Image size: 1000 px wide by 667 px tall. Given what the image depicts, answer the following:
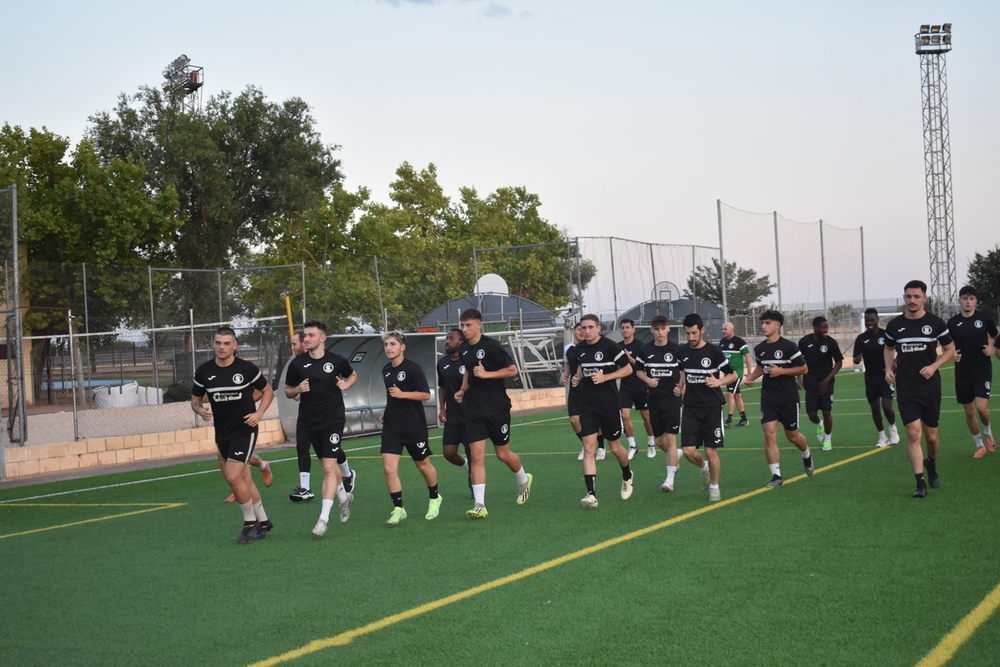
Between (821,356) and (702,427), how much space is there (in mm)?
5255

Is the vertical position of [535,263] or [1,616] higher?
[535,263]

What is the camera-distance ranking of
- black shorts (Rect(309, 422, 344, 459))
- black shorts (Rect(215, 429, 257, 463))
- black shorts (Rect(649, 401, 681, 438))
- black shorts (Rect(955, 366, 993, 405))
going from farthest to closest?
black shorts (Rect(955, 366, 993, 405)), black shorts (Rect(649, 401, 681, 438)), black shorts (Rect(309, 422, 344, 459)), black shorts (Rect(215, 429, 257, 463))

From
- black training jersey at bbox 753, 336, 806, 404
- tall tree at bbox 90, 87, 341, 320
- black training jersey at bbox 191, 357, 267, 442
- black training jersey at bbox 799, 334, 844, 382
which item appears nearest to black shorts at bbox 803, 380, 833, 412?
black training jersey at bbox 799, 334, 844, 382

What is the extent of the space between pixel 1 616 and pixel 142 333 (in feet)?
44.9

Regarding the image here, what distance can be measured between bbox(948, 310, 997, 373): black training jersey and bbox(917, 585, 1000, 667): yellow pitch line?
686 centimetres

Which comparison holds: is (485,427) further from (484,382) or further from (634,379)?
(634,379)

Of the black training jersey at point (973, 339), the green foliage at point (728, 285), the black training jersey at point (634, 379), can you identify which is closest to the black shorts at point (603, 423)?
the black training jersey at point (634, 379)

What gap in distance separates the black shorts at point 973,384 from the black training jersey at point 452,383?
252 inches

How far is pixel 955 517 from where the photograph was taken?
871cm

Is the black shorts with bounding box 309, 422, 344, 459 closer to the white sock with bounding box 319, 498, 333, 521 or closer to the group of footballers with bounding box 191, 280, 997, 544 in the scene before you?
the group of footballers with bounding box 191, 280, 997, 544

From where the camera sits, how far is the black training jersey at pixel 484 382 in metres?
9.98

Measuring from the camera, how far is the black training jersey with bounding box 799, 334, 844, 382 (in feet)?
47.9

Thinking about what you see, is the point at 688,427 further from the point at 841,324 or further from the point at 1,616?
the point at 841,324

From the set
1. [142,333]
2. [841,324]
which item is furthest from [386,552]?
[841,324]
